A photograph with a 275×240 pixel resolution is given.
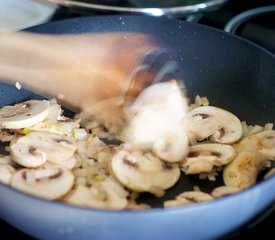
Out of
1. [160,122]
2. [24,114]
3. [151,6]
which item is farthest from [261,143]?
[151,6]

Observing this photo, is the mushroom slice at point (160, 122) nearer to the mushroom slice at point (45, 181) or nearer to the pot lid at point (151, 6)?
the mushroom slice at point (45, 181)

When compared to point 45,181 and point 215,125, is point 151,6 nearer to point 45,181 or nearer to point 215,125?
point 215,125

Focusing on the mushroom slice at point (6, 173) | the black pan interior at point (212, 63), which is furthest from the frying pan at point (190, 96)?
the mushroom slice at point (6, 173)

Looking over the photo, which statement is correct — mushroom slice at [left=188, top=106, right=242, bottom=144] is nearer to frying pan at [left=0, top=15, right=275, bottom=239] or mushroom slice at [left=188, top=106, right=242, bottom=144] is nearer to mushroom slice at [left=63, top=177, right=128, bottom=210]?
frying pan at [left=0, top=15, right=275, bottom=239]

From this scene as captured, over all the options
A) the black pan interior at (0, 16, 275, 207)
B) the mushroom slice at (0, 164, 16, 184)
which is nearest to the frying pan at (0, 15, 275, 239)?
the black pan interior at (0, 16, 275, 207)

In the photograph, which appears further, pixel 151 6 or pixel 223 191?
pixel 151 6
